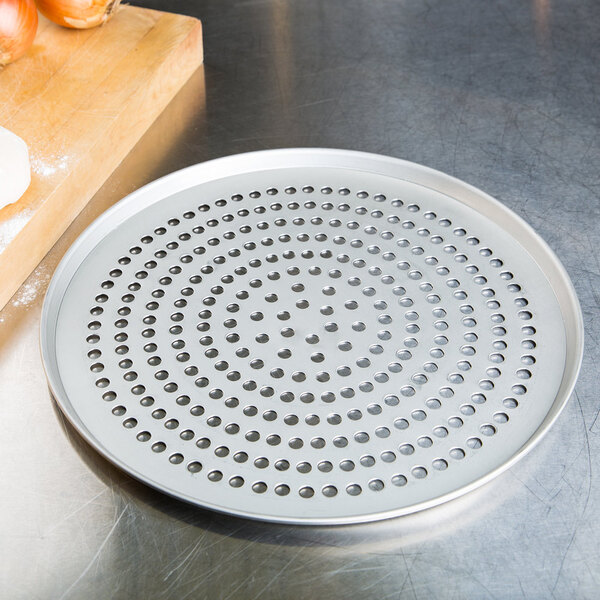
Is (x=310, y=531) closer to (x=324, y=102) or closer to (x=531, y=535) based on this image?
(x=531, y=535)

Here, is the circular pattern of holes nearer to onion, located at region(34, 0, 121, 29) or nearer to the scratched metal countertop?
the scratched metal countertop

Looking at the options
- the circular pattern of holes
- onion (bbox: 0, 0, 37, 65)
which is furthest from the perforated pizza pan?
onion (bbox: 0, 0, 37, 65)

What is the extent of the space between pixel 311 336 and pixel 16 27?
0.42 metres

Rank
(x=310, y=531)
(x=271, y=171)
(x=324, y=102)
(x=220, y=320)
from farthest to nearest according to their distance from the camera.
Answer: (x=324, y=102) → (x=271, y=171) → (x=220, y=320) → (x=310, y=531)

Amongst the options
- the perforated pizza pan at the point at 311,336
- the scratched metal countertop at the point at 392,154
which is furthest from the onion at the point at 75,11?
the perforated pizza pan at the point at 311,336

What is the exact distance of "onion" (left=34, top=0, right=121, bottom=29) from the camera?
2.66 feet

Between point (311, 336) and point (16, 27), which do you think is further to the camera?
point (16, 27)

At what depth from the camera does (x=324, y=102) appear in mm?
842

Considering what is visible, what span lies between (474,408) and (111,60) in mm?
499

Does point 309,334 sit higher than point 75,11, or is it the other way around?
point 75,11

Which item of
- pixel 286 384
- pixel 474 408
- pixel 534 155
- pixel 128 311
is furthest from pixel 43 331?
pixel 534 155

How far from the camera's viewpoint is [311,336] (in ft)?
1.93

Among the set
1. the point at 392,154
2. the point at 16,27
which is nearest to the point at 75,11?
the point at 16,27

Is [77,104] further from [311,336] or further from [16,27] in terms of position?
[311,336]
